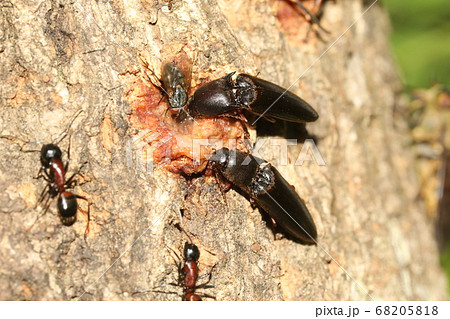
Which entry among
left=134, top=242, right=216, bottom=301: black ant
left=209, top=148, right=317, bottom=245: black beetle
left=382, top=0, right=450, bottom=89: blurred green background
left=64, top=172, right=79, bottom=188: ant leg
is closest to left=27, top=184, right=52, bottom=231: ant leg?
left=64, top=172, right=79, bottom=188: ant leg

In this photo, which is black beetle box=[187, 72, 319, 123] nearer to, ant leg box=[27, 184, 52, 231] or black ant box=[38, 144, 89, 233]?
black ant box=[38, 144, 89, 233]

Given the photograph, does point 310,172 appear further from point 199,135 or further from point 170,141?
point 170,141

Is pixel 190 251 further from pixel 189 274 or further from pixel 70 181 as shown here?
→ pixel 70 181

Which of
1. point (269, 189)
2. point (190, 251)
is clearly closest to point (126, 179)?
point (190, 251)

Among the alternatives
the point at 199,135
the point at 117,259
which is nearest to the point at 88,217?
the point at 117,259

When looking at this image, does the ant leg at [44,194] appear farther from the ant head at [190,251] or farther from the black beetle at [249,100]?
the black beetle at [249,100]
